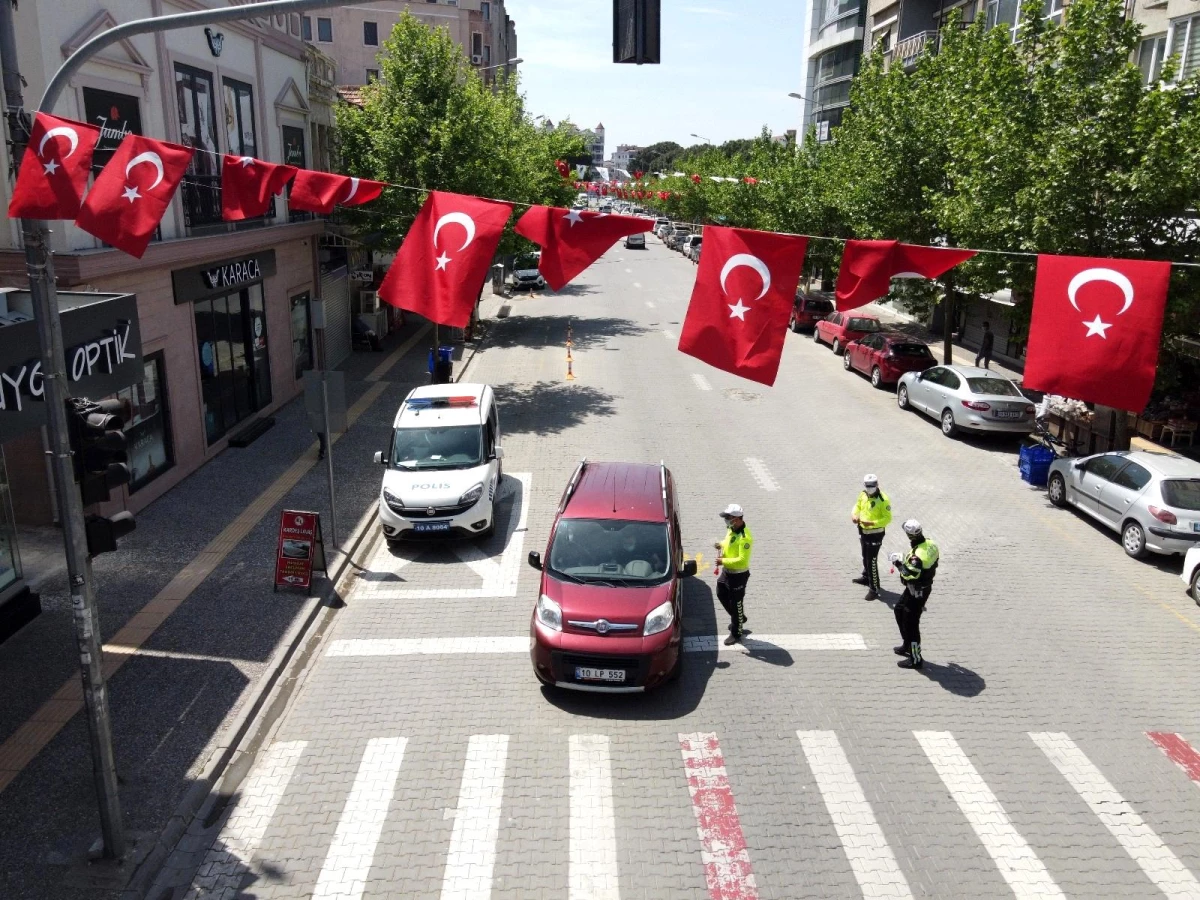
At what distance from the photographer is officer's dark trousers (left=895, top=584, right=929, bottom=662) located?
10641 mm

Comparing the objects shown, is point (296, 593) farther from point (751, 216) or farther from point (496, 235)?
point (751, 216)

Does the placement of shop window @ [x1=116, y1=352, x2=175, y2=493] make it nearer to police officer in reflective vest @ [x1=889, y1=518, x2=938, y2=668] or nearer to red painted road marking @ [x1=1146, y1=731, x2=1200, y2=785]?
police officer in reflective vest @ [x1=889, y1=518, x2=938, y2=668]

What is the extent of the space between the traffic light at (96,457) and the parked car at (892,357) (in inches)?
879

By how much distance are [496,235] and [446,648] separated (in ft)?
16.6

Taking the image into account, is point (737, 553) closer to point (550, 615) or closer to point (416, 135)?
point (550, 615)

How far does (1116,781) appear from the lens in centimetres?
887

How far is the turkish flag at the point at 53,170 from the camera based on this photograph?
272 inches

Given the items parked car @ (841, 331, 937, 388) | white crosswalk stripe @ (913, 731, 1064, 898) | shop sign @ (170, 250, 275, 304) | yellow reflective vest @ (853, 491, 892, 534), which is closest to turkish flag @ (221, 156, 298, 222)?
shop sign @ (170, 250, 275, 304)

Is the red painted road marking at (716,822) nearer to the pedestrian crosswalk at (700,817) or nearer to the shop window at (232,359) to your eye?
the pedestrian crosswalk at (700,817)

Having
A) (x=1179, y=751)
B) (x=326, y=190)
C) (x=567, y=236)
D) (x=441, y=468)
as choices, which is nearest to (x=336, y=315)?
(x=441, y=468)

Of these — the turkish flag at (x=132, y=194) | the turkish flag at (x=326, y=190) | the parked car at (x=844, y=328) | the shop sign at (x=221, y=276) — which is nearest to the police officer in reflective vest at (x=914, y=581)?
the turkish flag at (x=326, y=190)

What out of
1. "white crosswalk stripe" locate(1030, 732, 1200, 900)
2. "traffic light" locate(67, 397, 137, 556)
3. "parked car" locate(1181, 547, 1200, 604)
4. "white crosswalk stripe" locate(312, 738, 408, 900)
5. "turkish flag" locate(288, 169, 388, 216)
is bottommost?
"white crosswalk stripe" locate(312, 738, 408, 900)

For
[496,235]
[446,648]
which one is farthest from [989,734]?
[496,235]

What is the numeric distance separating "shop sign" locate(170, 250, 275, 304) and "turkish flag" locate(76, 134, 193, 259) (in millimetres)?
Answer: 8856
